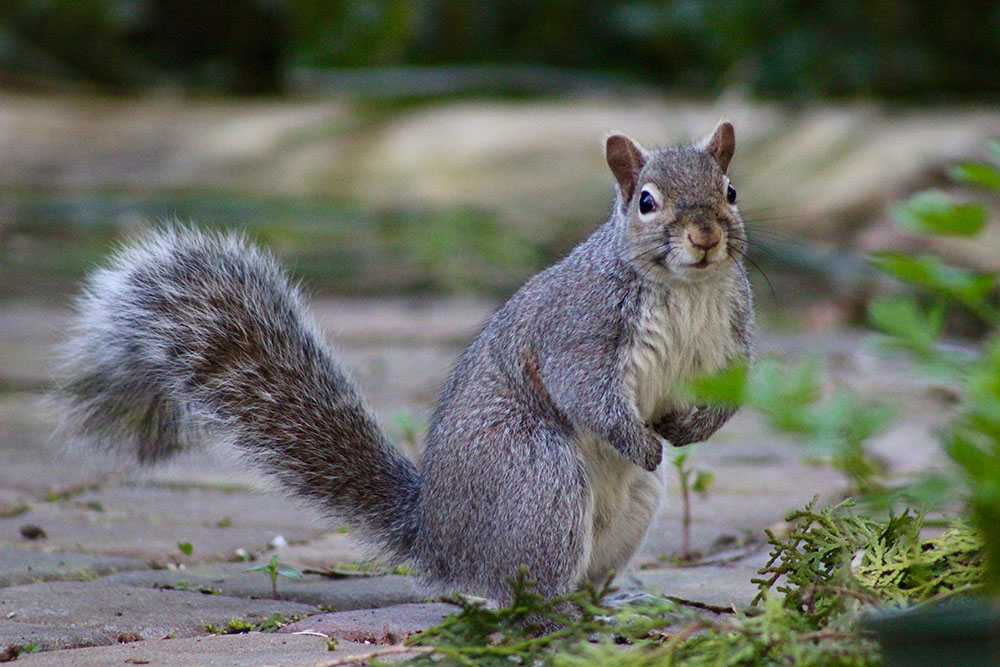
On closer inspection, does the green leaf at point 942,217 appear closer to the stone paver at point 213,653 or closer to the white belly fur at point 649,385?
the stone paver at point 213,653

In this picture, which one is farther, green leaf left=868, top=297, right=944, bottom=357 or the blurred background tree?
the blurred background tree

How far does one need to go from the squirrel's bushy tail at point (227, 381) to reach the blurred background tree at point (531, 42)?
7383 millimetres

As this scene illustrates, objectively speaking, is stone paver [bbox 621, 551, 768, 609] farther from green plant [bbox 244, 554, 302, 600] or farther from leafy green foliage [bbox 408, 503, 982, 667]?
green plant [bbox 244, 554, 302, 600]

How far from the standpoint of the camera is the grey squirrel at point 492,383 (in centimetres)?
208

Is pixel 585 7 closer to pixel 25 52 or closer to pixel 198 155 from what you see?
pixel 198 155

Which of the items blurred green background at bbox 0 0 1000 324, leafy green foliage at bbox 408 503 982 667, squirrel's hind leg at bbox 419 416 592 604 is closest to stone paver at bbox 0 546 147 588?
squirrel's hind leg at bbox 419 416 592 604

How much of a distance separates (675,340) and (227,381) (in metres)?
0.83

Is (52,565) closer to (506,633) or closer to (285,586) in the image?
(285,586)

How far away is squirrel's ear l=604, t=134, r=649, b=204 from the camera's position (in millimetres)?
2301

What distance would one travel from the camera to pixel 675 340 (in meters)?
2.14

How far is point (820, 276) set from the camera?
6973 mm

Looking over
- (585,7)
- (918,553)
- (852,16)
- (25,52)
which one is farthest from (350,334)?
(585,7)

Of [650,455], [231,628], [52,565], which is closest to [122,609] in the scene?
[231,628]

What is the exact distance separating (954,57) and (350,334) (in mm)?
6237
